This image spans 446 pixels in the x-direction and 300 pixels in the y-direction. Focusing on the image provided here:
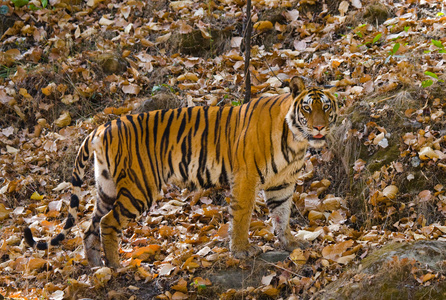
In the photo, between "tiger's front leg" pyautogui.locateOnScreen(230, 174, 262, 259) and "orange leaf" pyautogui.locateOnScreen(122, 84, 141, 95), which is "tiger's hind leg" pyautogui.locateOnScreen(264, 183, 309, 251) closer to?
"tiger's front leg" pyautogui.locateOnScreen(230, 174, 262, 259)

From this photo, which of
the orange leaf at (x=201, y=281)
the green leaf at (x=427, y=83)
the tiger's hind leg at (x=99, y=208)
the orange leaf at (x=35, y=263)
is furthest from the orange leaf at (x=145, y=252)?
the green leaf at (x=427, y=83)

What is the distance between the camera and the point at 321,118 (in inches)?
180

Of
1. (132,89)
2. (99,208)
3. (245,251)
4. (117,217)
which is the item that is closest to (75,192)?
(99,208)

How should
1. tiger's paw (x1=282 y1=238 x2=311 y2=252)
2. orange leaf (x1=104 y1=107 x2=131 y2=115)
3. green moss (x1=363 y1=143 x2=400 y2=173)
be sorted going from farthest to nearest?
1. orange leaf (x1=104 y1=107 x2=131 y2=115)
2. green moss (x1=363 y1=143 x2=400 y2=173)
3. tiger's paw (x1=282 y1=238 x2=311 y2=252)

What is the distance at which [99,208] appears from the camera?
5.10m

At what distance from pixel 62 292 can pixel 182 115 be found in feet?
6.67

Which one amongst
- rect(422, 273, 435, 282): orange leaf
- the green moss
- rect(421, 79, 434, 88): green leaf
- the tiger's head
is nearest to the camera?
rect(422, 273, 435, 282): orange leaf

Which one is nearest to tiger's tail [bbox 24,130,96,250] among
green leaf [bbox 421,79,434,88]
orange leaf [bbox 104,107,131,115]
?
orange leaf [bbox 104,107,131,115]

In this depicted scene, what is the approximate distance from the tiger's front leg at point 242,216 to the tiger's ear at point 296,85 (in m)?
0.93

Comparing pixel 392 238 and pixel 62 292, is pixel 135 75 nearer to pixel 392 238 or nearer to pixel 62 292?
pixel 62 292

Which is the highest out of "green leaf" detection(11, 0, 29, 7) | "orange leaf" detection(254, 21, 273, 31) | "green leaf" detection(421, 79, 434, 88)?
"green leaf" detection(11, 0, 29, 7)

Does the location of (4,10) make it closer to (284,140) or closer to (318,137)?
(284,140)

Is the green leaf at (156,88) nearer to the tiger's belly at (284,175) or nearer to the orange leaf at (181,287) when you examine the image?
the tiger's belly at (284,175)

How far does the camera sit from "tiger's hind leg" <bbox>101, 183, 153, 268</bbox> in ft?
15.9
